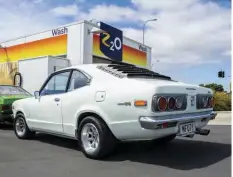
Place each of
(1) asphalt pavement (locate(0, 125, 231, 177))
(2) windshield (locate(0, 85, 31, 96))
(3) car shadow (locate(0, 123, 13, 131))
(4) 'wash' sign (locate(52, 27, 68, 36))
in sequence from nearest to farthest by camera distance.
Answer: (1) asphalt pavement (locate(0, 125, 231, 177))
(3) car shadow (locate(0, 123, 13, 131))
(2) windshield (locate(0, 85, 31, 96))
(4) 'wash' sign (locate(52, 27, 68, 36))

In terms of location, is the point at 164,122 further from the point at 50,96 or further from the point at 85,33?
the point at 85,33

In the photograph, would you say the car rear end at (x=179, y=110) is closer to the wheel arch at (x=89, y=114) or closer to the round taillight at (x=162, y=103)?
the round taillight at (x=162, y=103)

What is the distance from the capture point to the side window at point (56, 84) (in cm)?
641

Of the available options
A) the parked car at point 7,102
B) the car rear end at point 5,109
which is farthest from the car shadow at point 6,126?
the car rear end at point 5,109

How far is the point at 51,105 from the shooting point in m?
6.55

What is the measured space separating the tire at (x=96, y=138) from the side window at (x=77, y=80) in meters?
0.71

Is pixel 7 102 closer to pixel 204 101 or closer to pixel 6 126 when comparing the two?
pixel 6 126

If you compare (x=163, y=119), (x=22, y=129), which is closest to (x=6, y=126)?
(x=22, y=129)

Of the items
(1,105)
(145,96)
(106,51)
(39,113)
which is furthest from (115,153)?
(106,51)

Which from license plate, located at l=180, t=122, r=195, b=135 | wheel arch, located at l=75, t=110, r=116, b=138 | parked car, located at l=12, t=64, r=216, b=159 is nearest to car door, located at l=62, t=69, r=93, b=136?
parked car, located at l=12, t=64, r=216, b=159

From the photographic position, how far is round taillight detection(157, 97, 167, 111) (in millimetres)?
4828

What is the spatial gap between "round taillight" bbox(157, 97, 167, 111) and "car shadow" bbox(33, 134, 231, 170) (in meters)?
0.87

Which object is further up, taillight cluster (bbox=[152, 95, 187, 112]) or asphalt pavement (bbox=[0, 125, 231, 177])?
taillight cluster (bbox=[152, 95, 187, 112])

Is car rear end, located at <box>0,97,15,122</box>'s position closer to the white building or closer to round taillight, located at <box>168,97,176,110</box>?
round taillight, located at <box>168,97,176,110</box>
